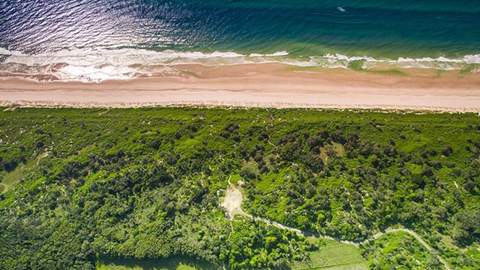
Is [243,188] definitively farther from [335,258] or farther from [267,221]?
[335,258]

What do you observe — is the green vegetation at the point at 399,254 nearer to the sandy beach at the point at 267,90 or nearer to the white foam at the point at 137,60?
the sandy beach at the point at 267,90

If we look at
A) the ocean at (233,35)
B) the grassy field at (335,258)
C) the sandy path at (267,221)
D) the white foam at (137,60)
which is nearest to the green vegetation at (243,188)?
the grassy field at (335,258)

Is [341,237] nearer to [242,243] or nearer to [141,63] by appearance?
[242,243]

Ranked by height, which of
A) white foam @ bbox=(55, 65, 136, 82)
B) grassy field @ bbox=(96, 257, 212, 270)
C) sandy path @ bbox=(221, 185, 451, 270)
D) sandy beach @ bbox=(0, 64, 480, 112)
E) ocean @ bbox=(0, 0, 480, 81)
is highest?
ocean @ bbox=(0, 0, 480, 81)

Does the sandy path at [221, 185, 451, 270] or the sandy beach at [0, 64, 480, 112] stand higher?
the sandy beach at [0, 64, 480, 112]

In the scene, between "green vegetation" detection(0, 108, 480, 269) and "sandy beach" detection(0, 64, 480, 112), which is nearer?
"green vegetation" detection(0, 108, 480, 269)

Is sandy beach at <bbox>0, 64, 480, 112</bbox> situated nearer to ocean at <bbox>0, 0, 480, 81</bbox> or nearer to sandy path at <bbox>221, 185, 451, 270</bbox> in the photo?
ocean at <bbox>0, 0, 480, 81</bbox>

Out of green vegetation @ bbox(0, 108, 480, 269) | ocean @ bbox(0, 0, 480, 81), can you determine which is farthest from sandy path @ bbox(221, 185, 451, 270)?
ocean @ bbox(0, 0, 480, 81)
